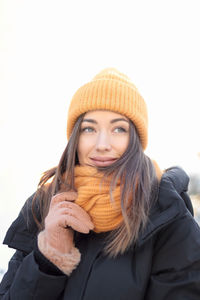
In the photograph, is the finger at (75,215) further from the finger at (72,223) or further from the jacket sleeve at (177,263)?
the jacket sleeve at (177,263)

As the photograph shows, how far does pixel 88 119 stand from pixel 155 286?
2.78 feet

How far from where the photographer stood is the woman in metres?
1.18

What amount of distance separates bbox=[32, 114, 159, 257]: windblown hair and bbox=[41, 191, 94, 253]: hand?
15cm

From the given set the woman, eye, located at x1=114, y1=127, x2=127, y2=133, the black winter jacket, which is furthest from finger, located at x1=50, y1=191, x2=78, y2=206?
eye, located at x1=114, y1=127, x2=127, y2=133

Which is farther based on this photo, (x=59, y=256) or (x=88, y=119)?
(x=88, y=119)

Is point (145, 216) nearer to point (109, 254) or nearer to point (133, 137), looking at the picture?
point (109, 254)

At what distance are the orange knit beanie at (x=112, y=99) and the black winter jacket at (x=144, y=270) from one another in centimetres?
41

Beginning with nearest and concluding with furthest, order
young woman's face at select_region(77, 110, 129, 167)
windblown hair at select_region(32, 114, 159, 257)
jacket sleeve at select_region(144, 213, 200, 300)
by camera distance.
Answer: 1. jacket sleeve at select_region(144, 213, 200, 300)
2. windblown hair at select_region(32, 114, 159, 257)
3. young woman's face at select_region(77, 110, 129, 167)

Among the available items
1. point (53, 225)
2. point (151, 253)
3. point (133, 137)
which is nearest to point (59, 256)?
point (53, 225)

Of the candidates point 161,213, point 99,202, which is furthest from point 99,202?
point 161,213

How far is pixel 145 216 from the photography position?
1.25m

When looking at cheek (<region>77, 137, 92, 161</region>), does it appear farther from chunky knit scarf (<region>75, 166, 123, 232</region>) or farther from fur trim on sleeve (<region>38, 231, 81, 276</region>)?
fur trim on sleeve (<region>38, 231, 81, 276</region>)

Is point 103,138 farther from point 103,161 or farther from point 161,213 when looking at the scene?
point 161,213

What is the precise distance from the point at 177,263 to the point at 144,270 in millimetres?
144
